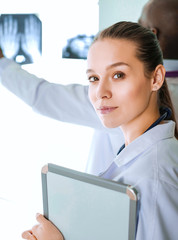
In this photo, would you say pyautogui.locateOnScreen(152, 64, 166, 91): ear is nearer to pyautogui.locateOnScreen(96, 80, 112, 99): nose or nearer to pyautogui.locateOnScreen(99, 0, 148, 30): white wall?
pyautogui.locateOnScreen(96, 80, 112, 99): nose

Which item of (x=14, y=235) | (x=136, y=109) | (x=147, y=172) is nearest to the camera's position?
(x=147, y=172)

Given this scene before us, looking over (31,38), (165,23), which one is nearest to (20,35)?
(31,38)

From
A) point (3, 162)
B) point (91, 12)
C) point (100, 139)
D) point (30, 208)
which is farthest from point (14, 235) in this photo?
point (91, 12)

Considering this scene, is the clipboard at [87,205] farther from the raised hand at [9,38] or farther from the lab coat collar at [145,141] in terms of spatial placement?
the raised hand at [9,38]

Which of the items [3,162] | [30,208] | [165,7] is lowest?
[30,208]

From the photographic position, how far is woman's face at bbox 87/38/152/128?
2.38 feet

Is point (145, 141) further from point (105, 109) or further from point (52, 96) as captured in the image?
point (52, 96)

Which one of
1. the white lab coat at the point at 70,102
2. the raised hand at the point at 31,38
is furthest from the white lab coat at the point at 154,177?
the raised hand at the point at 31,38

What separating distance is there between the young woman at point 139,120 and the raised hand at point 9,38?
970 millimetres

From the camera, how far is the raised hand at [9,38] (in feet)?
5.38

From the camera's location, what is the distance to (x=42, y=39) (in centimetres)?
168

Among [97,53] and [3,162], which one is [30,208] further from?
[97,53]

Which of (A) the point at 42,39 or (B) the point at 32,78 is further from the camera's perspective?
(A) the point at 42,39

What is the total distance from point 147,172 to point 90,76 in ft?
0.91
